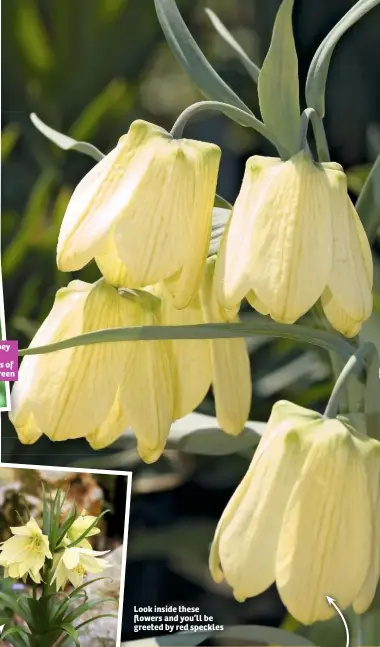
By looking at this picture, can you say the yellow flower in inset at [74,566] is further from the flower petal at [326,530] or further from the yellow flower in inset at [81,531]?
the flower petal at [326,530]

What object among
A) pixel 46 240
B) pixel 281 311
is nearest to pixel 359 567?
pixel 281 311

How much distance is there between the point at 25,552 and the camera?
917 millimetres

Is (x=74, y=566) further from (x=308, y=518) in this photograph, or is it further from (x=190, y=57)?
(x=190, y=57)

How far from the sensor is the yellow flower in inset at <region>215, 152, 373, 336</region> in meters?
0.68

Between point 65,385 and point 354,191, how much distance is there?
38 centimetres

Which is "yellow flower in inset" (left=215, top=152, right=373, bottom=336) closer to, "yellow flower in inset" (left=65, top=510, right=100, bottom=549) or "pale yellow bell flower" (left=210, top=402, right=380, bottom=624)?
"pale yellow bell flower" (left=210, top=402, right=380, bottom=624)

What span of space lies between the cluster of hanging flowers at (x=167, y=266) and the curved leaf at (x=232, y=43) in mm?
215

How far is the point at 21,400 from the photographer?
32.0 inches

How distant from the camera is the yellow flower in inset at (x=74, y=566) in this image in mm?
915

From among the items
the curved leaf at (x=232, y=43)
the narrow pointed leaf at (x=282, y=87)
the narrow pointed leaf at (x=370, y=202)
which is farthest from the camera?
the curved leaf at (x=232, y=43)

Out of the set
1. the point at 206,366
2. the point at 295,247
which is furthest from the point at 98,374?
the point at 295,247

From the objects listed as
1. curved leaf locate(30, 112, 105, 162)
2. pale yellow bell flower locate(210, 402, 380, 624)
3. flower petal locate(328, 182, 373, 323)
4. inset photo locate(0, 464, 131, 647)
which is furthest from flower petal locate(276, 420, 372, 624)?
curved leaf locate(30, 112, 105, 162)

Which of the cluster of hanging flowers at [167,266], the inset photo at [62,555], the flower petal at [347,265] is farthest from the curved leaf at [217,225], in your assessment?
the inset photo at [62,555]

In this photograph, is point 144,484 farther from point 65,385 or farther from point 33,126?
point 33,126
